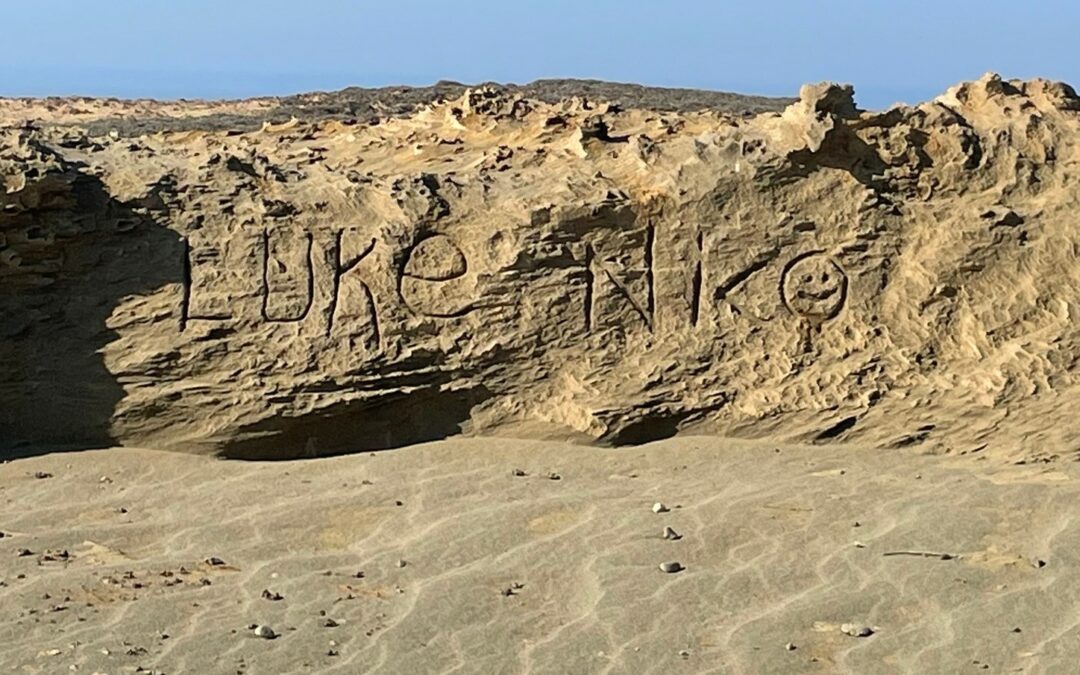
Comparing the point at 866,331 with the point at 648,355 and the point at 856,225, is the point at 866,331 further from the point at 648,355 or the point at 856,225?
the point at 648,355

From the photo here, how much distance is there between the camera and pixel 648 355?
5.91 m

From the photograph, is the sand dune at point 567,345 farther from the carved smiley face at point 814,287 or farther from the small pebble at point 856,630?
the small pebble at point 856,630

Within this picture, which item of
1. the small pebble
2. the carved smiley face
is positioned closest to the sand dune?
the carved smiley face

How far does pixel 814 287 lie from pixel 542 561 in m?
2.07

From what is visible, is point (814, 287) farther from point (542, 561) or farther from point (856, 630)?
point (856, 630)

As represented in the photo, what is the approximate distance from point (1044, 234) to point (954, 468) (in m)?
1.18

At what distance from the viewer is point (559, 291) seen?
596cm

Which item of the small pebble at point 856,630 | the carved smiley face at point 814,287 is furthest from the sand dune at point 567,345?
the small pebble at point 856,630

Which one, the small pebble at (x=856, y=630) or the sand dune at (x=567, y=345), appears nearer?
the small pebble at (x=856, y=630)

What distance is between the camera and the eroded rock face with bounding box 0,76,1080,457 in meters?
5.72

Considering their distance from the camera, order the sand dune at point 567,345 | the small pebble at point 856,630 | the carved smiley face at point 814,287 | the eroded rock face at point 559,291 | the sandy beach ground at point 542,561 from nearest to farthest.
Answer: the sandy beach ground at point 542,561 → the small pebble at point 856,630 → the sand dune at point 567,345 → the eroded rock face at point 559,291 → the carved smiley face at point 814,287

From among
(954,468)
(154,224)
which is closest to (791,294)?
(954,468)

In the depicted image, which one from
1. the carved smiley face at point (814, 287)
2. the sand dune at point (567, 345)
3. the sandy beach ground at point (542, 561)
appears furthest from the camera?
the carved smiley face at point (814, 287)

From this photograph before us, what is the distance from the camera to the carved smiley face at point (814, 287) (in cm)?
599
